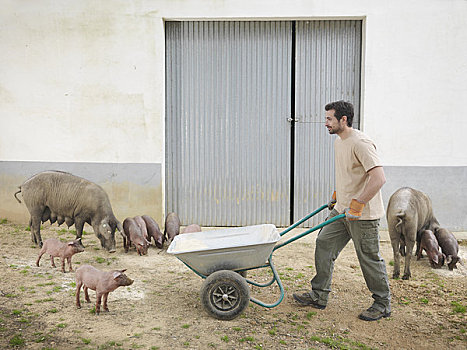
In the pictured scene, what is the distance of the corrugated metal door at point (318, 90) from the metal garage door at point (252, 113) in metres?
0.02

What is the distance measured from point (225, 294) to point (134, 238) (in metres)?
2.58

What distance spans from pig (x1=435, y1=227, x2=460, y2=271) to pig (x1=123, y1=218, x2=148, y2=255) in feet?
12.4

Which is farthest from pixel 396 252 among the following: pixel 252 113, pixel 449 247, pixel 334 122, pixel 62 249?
pixel 62 249

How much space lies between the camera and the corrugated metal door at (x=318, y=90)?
Result: 7828 mm

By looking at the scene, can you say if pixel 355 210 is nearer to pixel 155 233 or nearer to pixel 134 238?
pixel 134 238

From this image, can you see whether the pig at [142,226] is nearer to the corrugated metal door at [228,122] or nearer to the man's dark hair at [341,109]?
the corrugated metal door at [228,122]

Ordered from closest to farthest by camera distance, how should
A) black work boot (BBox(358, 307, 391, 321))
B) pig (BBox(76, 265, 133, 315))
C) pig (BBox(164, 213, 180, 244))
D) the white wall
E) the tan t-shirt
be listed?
the tan t-shirt < pig (BBox(76, 265, 133, 315)) < black work boot (BBox(358, 307, 391, 321)) < pig (BBox(164, 213, 180, 244)) < the white wall

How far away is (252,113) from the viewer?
7.96 meters

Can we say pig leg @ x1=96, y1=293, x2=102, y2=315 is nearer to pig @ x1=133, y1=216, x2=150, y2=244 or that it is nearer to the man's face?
pig @ x1=133, y1=216, x2=150, y2=244

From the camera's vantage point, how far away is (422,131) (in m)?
7.68

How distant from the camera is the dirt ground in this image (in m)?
3.88

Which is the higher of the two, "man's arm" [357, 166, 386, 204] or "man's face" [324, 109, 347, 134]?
"man's face" [324, 109, 347, 134]

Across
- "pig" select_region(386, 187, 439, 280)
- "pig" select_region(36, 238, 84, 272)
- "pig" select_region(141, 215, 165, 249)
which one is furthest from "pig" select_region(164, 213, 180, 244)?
"pig" select_region(386, 187, 439, 280)

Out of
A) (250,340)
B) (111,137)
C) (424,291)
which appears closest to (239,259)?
(250,340)
